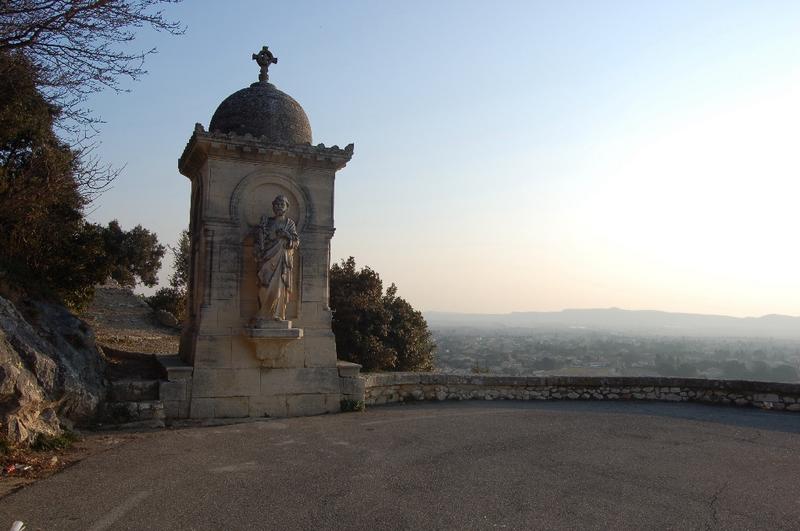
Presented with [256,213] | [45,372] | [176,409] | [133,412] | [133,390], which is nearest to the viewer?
[45,372]

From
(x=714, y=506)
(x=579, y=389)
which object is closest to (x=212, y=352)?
(x=714, y=506)

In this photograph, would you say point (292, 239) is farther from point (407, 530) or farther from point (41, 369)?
point (407, 530)

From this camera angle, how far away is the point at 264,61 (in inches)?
441

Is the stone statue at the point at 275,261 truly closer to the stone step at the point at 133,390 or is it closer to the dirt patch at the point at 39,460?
the stone step at the point at 133,390

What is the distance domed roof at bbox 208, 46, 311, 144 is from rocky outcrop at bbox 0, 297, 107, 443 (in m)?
3.98

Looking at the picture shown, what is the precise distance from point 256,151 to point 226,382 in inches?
148

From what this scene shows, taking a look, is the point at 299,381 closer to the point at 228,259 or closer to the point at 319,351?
the point at 319,351

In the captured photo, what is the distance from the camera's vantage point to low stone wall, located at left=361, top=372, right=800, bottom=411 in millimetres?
11312

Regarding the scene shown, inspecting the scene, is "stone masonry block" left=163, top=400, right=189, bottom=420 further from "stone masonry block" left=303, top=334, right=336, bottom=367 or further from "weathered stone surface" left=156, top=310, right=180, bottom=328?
"weathered stone surface" left=156, top=310, right=180, bottom=328

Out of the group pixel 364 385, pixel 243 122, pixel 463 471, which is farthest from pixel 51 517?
pixel 243 122

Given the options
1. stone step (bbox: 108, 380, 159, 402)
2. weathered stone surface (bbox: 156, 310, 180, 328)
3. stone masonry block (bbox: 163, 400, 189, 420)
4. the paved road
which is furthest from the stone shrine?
weathered stone surface (bbox: 156, 310, 180, 328)

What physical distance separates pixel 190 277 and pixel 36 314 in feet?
8.24

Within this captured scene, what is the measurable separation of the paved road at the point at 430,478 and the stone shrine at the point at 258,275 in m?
0.80

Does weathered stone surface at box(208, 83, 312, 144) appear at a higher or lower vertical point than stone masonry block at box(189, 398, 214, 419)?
higher
